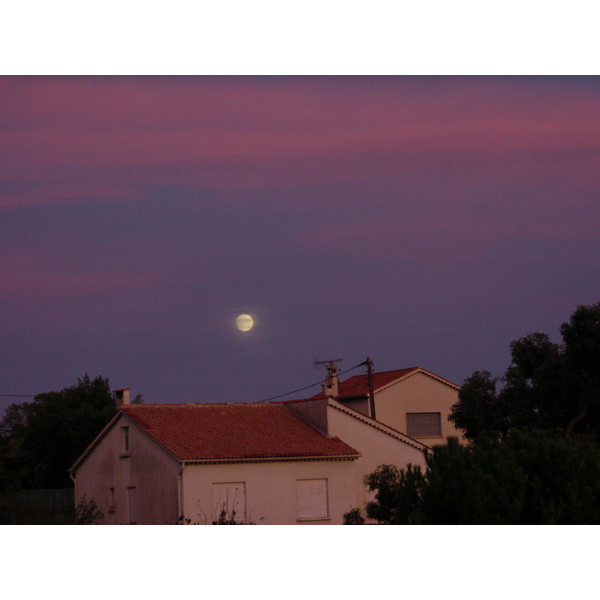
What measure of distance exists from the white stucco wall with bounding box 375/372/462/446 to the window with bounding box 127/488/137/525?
13040 millimetres

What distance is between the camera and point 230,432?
26.6 metres

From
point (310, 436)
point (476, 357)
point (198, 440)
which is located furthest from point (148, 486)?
point (476, 357)

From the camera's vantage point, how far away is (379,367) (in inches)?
1372

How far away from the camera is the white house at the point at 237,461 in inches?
952

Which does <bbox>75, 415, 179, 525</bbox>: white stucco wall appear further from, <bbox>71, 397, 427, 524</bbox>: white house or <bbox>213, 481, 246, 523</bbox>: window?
<bbox>213, 481, 246, 523</bbox>: window

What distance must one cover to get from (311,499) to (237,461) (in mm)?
2461

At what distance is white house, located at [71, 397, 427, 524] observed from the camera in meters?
24.2

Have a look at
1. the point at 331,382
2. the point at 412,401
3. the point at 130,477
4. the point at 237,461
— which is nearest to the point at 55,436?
the point at 130,477

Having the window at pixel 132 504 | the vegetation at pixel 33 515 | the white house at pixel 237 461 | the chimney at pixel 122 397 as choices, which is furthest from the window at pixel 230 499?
the chimney at pixel 122 397

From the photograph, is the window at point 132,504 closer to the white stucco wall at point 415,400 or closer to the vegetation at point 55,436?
the vegetation at point 55,436

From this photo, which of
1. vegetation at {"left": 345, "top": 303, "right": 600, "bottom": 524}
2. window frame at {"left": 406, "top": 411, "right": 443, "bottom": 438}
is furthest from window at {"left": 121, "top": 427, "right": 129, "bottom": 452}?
window frame at {"left": 406, "top": 411, "right": 443, "bottom": 438}

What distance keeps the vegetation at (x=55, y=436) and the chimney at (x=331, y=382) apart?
8.83 meters
